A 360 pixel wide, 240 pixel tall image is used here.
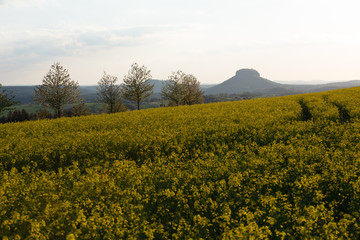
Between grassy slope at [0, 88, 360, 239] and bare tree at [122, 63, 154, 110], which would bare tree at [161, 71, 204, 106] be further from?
grassy slope at [0, 88, 360, 239]

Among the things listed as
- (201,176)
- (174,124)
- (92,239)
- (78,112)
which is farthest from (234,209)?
(78,112)

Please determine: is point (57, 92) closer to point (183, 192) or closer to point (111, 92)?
point (111, 92)

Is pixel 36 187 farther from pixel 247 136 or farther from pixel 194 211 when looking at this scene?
pixel 247 136

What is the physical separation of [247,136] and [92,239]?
986cm

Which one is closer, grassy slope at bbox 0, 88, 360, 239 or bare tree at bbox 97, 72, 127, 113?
grassy slope at bbox 0, 88, 360, 239

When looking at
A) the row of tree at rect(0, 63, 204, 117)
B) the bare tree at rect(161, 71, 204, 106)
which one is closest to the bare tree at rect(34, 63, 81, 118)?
the row of tree at rect(0, 63, 204, 117)

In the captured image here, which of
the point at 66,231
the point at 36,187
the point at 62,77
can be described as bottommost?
the point at 66,231

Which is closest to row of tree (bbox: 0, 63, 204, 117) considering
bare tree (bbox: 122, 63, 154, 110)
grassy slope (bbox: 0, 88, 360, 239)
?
bare tree (bbox: 122, 63, 154, 110)

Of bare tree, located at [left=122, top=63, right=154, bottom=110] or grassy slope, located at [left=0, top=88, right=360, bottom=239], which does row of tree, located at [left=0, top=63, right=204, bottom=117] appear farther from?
grassy slope, located at [left=0, top=88, right=360, bottom=239]

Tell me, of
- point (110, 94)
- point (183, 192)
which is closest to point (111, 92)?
point (110, 94)

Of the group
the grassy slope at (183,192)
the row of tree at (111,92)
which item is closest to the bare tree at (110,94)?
the row of tree at (111,92)

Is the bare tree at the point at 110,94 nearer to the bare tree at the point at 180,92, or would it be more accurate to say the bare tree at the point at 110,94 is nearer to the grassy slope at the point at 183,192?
the bare tree at the point at 180,92

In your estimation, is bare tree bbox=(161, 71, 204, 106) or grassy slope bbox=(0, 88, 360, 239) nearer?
grassy slope bbox=(0, 88, 360, 239)

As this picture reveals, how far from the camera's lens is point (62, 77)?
50.0m
